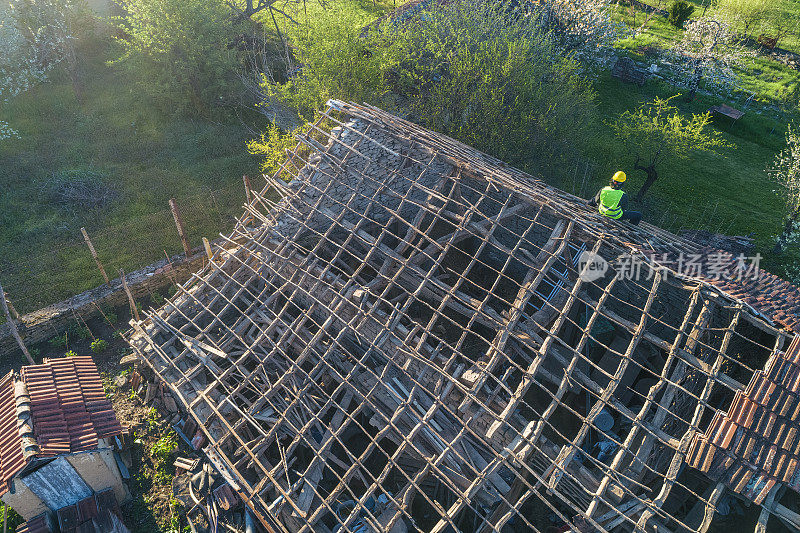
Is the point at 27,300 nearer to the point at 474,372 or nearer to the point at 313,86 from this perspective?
the point at 313,86

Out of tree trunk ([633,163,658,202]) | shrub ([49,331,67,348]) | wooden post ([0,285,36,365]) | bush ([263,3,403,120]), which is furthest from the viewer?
bush ([263,3,403,120])

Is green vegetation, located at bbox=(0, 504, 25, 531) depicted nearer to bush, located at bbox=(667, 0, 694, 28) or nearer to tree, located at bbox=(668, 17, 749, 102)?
tree, located at bbox=(668, 17, 749, 102)

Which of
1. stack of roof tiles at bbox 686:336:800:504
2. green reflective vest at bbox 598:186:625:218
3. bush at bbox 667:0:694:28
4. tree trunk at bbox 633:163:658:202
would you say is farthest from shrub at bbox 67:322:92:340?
bush at bbox 667:0:694:28

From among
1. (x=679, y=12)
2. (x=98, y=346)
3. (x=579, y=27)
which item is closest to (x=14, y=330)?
(x=98, y=346)

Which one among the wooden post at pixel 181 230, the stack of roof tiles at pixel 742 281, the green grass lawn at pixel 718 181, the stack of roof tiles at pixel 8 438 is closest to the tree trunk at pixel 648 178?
the green grass lawn at pixel 718 181

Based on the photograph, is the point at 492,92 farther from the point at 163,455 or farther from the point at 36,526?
the point at 36,526

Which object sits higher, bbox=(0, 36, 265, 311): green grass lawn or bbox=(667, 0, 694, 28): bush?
bbox=(667, 0, 694, 28): bush

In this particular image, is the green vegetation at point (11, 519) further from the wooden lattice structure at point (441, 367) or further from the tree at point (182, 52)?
the tree at point (182, 52)
